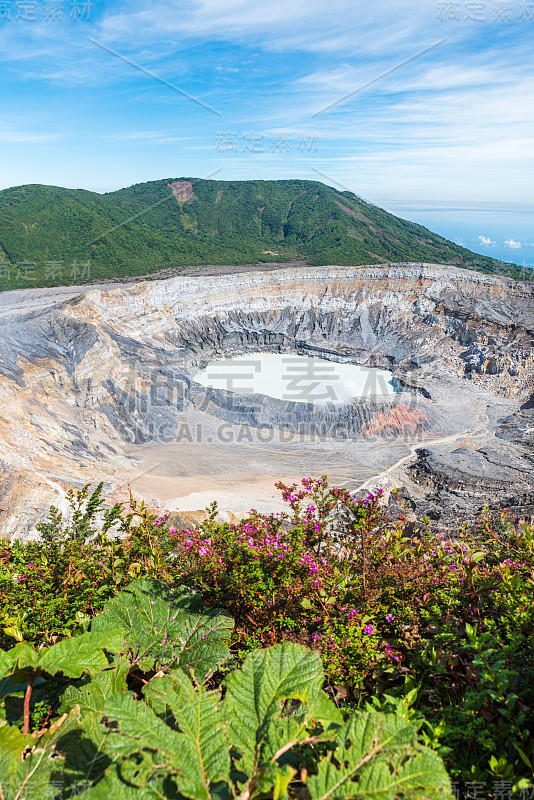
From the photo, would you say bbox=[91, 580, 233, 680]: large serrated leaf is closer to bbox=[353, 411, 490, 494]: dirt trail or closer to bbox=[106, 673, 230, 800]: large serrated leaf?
bbox=[106, 673, 230, 800]: large serrated leaf

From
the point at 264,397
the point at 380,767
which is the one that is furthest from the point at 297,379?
the point at 380,767

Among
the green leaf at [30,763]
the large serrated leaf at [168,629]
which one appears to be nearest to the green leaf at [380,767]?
the green leaf at [30,763]

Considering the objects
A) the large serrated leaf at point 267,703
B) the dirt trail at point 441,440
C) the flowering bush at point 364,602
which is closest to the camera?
the large serrated leaf at point 267,703

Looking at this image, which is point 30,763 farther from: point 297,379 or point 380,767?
point 297,379

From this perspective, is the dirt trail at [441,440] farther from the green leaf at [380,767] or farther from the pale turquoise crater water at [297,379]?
the green leaf at [380,767]

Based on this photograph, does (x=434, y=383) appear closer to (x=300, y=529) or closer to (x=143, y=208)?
(x=300, y=529)

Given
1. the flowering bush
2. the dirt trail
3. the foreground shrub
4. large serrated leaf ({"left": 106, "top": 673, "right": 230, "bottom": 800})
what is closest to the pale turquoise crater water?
the dirt trail
